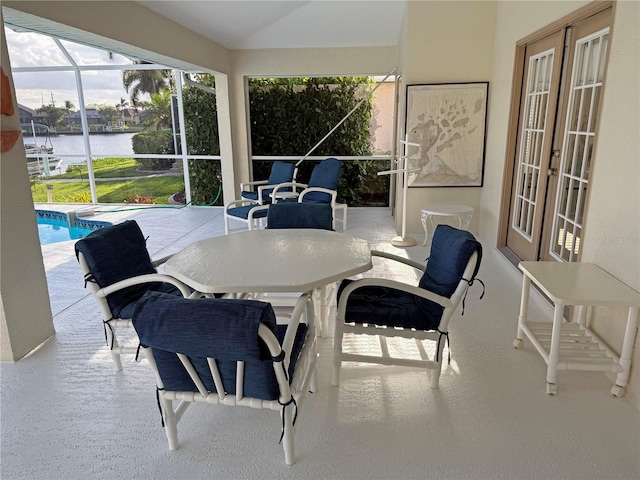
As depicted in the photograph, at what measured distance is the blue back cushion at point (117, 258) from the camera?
2.20 m

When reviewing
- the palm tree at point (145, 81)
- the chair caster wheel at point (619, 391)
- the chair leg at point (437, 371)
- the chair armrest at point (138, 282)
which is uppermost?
the palm tree at point (145, 81)

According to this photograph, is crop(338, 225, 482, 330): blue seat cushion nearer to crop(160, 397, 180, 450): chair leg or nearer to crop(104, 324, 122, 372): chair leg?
crop(160, 397, 180, 450): chair leg

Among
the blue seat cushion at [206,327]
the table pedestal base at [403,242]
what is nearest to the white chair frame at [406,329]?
the blue seat cushion at [206,327]

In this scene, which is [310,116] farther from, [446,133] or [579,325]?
[579,325]

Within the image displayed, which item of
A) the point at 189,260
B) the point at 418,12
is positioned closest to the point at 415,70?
the point at 418,12

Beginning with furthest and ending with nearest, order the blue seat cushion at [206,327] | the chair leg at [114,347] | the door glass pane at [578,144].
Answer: the door glass pane at [578,144] < the chair leg at [114,347] < the blue seat cushion at [206,327]

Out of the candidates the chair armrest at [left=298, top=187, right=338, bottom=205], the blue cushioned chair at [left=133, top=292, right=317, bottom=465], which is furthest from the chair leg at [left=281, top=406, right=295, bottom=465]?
the chair armrest at [left=298, top=187, right=338, bottom=205]

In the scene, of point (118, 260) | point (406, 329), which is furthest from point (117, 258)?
point (406, 329)

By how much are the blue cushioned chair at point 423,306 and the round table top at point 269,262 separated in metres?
0.17

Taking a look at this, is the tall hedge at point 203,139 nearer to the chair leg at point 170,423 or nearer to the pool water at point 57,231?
the pool water at point 57,231

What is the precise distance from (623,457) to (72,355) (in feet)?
9.42

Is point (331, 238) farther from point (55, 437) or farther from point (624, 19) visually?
point (624, 19)

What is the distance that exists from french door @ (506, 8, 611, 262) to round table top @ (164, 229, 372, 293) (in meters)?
1.59

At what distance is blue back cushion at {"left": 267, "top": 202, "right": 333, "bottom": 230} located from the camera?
10.4 feet
